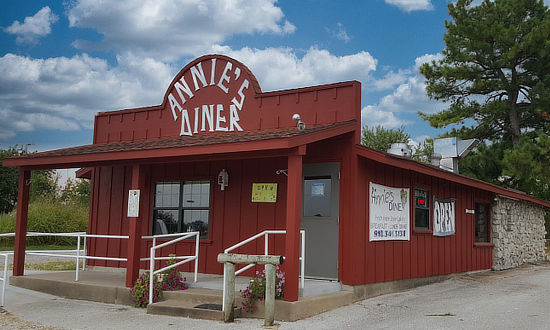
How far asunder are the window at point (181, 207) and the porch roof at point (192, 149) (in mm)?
1297

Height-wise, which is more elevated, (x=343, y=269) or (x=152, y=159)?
(x=152, y=159)

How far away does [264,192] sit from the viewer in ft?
33.4

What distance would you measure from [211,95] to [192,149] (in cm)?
306

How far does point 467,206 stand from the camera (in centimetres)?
1398

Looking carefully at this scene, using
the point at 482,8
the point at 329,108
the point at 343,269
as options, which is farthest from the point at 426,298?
the point at 482,8

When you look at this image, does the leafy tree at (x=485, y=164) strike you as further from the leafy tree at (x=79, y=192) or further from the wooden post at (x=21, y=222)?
the leafy tree at (x=79, y=192)

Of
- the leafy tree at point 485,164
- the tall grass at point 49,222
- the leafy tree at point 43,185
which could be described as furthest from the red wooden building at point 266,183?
the leafy tree at point 43,185

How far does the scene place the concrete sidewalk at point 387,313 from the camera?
7.48m

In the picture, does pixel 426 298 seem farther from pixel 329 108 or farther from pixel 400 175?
pixel 329 108

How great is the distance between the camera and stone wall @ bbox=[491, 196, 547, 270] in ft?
50.2

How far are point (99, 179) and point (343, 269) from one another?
643 centimetres

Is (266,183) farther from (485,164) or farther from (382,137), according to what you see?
(382,137)

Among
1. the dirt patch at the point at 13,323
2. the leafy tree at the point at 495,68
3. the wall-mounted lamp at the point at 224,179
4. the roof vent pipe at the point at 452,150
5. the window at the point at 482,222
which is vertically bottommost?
the dirt patch at the point at 13,323

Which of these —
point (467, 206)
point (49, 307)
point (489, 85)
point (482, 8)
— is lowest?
point (49, 307)
